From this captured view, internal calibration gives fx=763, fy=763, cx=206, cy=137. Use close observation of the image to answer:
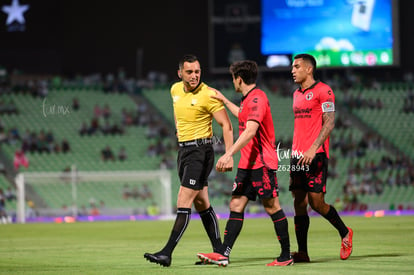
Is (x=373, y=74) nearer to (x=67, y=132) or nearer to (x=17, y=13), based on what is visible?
(x=67, y=132)

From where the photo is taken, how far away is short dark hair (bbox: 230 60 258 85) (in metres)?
8.36

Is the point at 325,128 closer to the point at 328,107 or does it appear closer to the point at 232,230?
the point at 328,107

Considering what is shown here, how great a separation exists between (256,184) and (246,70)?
1252 millimetres

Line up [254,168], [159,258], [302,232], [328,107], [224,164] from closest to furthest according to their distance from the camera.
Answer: [224,164] → [159,258] → [254,168] → [328,107] → [302,232]

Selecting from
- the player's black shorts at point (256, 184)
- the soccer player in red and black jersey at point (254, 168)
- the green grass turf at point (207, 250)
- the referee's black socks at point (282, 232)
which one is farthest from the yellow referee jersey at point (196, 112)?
the green grass turf at point (207, 250)

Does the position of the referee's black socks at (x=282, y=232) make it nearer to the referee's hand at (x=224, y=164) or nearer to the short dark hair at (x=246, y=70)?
the referee's hand at (x=224, y=164)

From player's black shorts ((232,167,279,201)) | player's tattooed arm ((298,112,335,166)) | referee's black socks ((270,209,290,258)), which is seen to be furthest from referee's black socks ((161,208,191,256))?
player's tattooed arm ((298,112,335,166))

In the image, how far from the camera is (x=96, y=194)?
30625mm

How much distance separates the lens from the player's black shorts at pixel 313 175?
8.70m

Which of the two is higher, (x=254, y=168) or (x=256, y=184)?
(x=254, y=168)

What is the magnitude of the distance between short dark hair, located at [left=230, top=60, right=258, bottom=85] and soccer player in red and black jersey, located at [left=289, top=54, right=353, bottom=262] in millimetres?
817

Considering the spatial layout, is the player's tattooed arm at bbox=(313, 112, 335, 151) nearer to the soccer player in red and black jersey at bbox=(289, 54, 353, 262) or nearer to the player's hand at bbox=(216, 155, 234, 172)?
the soccer player in red and black jersey at bbox=(289, 54, 353, 262)

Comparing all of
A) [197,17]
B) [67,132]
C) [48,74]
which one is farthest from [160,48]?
[67,132]

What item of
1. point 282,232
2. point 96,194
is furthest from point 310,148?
point 96,194
